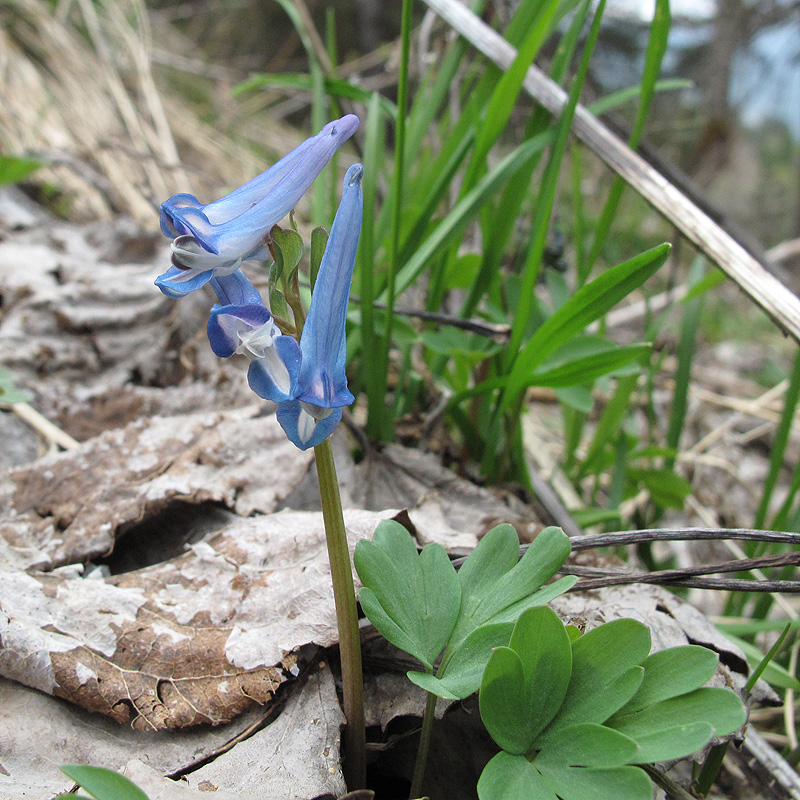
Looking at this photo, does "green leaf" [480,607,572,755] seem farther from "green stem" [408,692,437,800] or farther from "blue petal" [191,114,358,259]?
"blue petal" [191,114,358,259]

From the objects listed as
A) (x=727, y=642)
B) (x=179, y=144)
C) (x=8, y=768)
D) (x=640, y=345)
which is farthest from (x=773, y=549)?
(x=179, y=144)

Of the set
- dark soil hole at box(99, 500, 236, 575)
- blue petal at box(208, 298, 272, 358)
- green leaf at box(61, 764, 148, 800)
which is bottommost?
dark soil hole at box(99, 500, 236, 575)

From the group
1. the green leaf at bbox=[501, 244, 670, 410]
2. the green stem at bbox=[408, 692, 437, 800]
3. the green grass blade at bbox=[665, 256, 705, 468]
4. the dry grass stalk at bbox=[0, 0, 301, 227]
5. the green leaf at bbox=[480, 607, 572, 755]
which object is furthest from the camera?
the dry grass stalk at bbox=[0, 0, 301, 227]

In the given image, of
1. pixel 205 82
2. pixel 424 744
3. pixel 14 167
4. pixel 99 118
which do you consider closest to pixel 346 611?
pixel 424 744

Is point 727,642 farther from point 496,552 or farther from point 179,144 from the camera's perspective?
point 179,144

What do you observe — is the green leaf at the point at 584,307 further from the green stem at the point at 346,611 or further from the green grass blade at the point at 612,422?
the green stem at the point at 346,611

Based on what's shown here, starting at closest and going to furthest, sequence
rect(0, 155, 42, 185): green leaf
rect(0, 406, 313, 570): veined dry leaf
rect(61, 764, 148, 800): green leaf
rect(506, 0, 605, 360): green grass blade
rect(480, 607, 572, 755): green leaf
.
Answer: rect(61, 764, 148, 800): green leaf
rect(480, 607, 572, 755): green leaf
rect(0, 406, 313, 570): veined dry leaf
rect(506, 0, 605, 360): green grass blade
rect(0, 155, 42, 185): green leaf

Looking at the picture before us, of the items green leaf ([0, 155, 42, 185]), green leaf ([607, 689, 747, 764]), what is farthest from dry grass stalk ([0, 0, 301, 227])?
green leaf ([607, 689, 747, 764])
